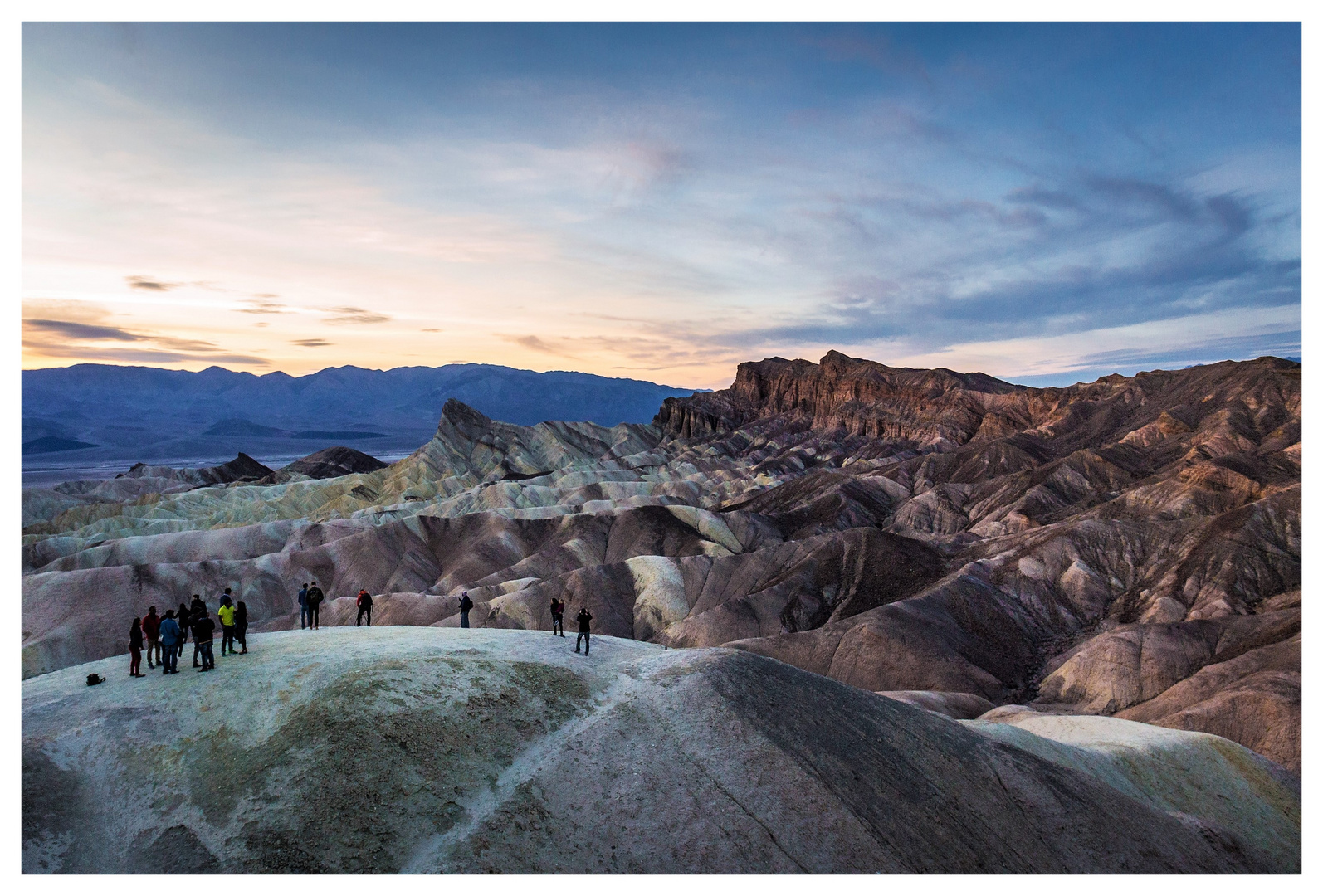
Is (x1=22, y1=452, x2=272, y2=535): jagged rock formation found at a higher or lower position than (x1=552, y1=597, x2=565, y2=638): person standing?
lower

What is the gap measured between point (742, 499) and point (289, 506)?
74.7 meters

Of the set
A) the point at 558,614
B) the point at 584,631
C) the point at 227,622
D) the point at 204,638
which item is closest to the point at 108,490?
the point at 227,622

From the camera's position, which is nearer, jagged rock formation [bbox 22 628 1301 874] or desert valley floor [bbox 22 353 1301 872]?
jagged rock formation [bbox 22 628 1301 874]

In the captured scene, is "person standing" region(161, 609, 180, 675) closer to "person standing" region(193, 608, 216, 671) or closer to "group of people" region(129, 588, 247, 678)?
"group of people" region(129, 588, 247, 678)

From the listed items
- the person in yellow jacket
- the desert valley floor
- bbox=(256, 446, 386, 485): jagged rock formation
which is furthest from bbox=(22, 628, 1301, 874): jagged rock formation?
bbox=(256, 446, 386, 485): jagged rock formation

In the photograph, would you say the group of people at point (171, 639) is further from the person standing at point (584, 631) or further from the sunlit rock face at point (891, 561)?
the sunlit rock face at point (891, 561)

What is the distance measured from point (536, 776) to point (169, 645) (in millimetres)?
10339

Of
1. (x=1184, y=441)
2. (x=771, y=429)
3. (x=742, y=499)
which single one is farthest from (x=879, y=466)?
(x=771, y=429)

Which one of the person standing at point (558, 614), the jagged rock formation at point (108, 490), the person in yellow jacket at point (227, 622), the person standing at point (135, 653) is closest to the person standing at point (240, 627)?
the person in yellow jacket at point (227, 622)

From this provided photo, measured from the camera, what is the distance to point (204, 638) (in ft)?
57.3

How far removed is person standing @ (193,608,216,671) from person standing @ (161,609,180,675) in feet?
1.53

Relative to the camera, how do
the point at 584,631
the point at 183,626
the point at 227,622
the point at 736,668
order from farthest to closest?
the point at 584,631 → the point at 736,668 → the point at 227,622 → the point at 183,626

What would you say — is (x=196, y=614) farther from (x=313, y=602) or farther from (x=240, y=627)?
(x=313, y=602)

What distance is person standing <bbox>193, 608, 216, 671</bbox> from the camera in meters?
17.5
